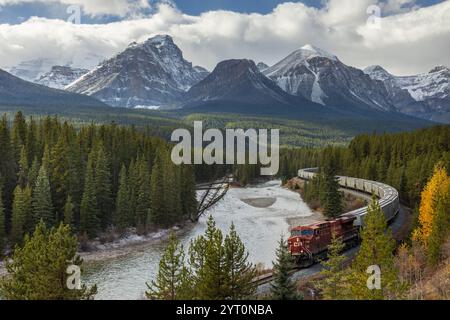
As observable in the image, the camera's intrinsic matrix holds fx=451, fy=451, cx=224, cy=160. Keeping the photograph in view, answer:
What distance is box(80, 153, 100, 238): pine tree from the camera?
7044 centimetres

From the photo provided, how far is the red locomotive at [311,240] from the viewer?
1922 inches

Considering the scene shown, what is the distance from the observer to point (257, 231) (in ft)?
254

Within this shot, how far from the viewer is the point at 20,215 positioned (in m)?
62.3

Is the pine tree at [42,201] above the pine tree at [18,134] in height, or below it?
below

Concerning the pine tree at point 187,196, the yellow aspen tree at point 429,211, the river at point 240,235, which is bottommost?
the river at point 240,235

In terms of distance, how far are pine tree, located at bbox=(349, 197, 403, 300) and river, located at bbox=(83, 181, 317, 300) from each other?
20387 millimetres

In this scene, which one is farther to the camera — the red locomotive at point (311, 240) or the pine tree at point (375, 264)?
the red locomotive at point (311, 240)

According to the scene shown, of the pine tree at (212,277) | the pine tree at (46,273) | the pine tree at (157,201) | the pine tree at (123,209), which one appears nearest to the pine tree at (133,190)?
the pine tree at (123,209)

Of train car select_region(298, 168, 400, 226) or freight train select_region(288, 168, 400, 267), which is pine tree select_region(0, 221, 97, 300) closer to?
freight train select_region(288, 168, 400, 267)

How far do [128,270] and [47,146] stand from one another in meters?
30.3

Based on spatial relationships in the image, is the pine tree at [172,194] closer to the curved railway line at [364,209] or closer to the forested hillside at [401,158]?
the curved railway line at [364,209]
